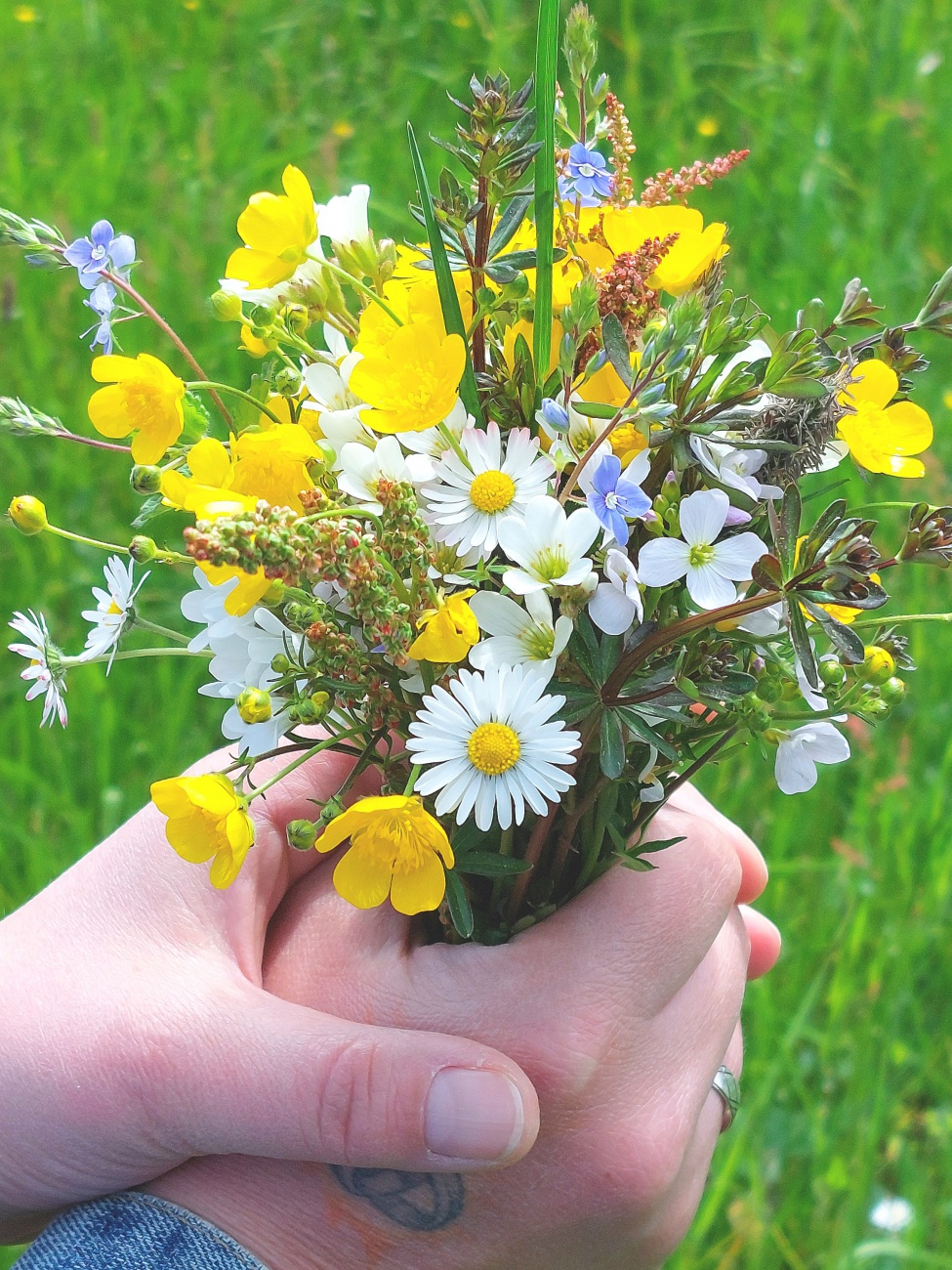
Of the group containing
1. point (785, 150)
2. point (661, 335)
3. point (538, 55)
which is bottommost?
point (661, 335)

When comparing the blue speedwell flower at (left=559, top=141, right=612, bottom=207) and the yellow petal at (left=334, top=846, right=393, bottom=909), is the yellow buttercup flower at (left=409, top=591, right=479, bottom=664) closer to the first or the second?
the yellow petal at (left=334, top=846, right=393, bottom=909)

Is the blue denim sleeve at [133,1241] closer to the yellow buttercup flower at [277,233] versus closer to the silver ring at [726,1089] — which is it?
the silver ring at [726,1089]

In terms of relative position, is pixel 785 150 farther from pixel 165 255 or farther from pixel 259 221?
pixel 259 221

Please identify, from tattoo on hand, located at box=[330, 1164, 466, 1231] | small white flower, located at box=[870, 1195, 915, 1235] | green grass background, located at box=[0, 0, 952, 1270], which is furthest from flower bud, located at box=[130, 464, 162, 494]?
small white flower, located at box=[870, 1195, 915, 1235]

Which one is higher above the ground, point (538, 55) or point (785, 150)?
point (785, 150)

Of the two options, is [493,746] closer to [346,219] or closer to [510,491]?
[510,491]

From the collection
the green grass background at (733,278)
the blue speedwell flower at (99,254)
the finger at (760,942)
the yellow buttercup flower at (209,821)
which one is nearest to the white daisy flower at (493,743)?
the yellow buttercup flower at (209,821)

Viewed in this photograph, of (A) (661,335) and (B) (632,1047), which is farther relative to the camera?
A: (B) (632,1047)

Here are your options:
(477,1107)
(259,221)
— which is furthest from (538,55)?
(477,1107)

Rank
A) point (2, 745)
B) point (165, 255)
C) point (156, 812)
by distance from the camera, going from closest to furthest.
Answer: point (156, 812), point (2, 745), point (165, 255)
